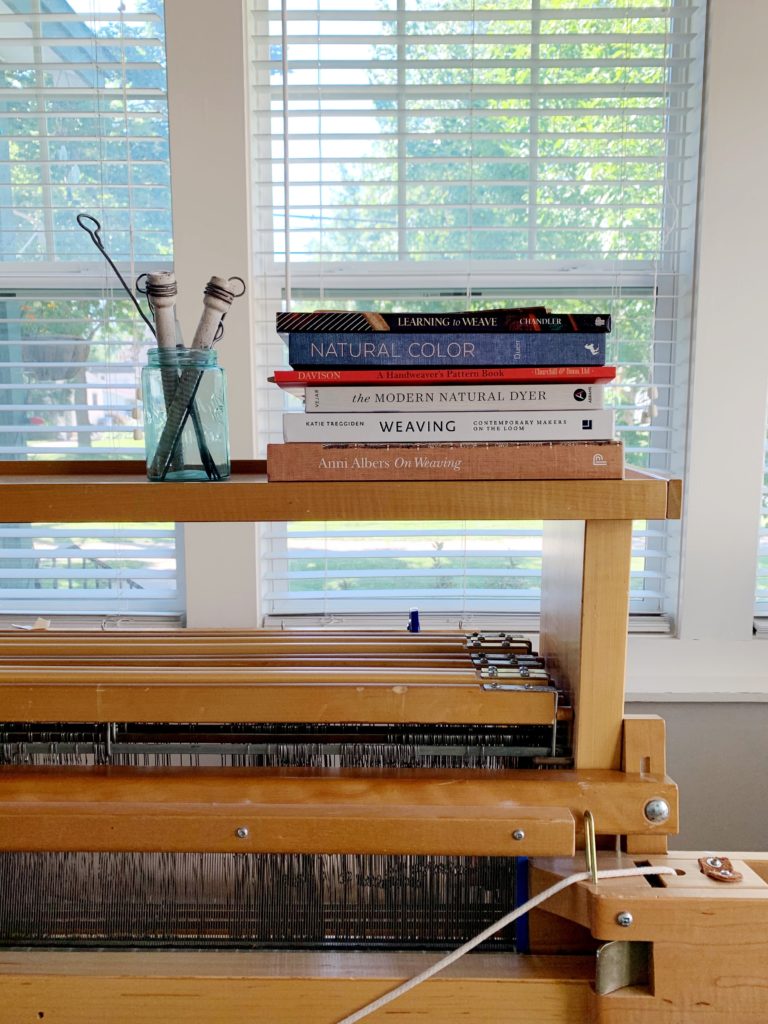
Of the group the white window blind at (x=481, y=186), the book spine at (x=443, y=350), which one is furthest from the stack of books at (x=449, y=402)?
the white window blind at (x=481, y=186)

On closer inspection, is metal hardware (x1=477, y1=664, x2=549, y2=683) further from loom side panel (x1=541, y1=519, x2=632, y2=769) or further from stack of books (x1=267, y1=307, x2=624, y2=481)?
stack of books (x1=267, y1=307, x2=624, y2=481)

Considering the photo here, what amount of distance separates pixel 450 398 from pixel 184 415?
28 cm

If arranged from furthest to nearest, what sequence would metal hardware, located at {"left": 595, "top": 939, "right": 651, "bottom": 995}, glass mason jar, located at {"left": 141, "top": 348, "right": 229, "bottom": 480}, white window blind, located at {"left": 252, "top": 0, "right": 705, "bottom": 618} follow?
white window blind, located at {"left": 252, "top": 0, "right": 705, "bottom": 618}, glass mason jar, located at {"left": 141, "top": 348, "right": 229, "bottom": 480}, metal hardware, located at {"left": 595, "top": 939, "right": 651, "bottom": 995}

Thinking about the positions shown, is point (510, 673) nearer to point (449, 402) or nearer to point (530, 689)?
point (530, 689)

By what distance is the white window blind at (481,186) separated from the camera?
4.65ft

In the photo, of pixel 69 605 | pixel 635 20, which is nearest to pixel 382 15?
pixel 635 20

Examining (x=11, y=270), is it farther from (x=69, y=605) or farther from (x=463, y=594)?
(x=463, y=594)

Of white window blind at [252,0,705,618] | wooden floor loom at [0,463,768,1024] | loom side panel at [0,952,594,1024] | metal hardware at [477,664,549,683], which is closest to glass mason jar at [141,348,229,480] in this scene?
wooden floor loom at [0,463,768,1024]

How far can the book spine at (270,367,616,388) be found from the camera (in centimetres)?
70

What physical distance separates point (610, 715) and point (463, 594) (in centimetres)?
83

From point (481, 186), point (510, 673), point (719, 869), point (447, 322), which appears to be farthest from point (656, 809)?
point (481, 186)

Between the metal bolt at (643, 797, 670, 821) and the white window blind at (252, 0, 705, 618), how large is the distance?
0.86 metres

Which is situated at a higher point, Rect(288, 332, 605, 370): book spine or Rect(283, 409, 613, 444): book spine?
Rect(288, 332, 605, 370): book spine

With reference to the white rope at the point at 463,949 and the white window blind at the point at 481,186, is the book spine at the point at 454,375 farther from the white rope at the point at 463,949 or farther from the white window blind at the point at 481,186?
the white window blind at the point at 481,186
